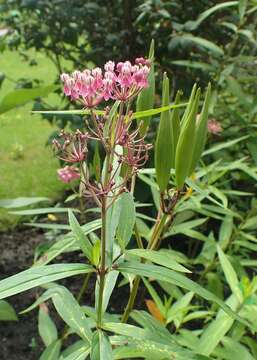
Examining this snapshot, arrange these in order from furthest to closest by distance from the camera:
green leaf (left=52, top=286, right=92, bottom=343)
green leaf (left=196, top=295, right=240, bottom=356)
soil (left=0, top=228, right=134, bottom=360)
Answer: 1. soil (left=0, top=228, right=134, bottom=360)
2. green leaf (left=196, top=295, right=240, bottom=356)
3. green leaf (left=52, top=286, right=92, bottom=343)

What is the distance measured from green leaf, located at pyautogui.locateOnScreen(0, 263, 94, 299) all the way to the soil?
1389 millimetres

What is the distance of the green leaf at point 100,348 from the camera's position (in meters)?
0.93

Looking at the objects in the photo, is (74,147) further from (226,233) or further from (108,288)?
(226,233)

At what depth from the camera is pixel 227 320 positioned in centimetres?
141

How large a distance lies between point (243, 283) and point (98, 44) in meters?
1.88

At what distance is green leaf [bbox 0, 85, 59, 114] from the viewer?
1388 mm

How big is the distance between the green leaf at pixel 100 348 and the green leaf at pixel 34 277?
123mm

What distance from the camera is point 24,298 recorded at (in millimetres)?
2518

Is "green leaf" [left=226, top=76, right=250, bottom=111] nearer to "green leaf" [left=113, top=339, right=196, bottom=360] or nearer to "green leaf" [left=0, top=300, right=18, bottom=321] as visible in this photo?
"green leaf" [left=0, top=300, right=18, bottom=321]

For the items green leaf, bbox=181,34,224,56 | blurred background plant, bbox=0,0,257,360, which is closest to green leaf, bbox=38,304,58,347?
blurred background plant, bbox=0,0,257,360

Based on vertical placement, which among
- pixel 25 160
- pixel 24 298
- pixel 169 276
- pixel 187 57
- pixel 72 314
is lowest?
pixel 25 160

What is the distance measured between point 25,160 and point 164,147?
131 inches

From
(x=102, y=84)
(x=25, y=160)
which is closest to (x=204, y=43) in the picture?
(x=102, y=84)

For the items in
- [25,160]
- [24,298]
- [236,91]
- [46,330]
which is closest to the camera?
[46,330]
